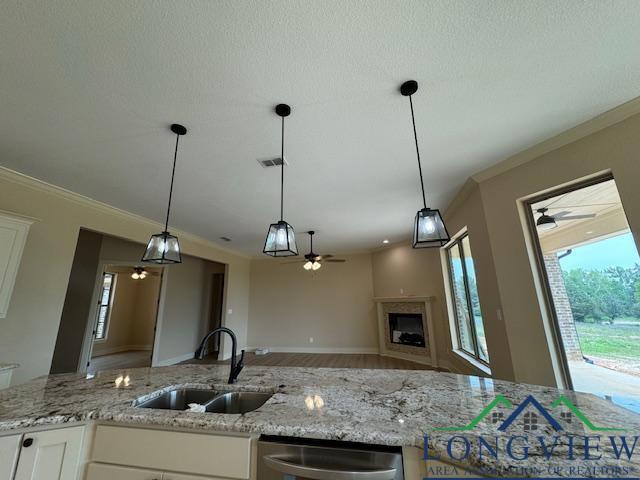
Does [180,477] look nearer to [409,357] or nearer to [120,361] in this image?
[409,357]

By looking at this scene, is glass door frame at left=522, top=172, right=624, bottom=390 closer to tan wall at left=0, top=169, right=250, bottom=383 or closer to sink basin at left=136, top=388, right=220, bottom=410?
sink basin at left=136, top=388, right=220, bottom=410

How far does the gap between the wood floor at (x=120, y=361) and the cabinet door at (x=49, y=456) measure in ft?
18.4

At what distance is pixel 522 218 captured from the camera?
2.69 metres

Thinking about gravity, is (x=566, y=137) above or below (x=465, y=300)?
above

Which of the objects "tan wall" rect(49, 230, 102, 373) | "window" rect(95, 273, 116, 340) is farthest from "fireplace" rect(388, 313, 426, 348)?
"window" rect(95, 273, 116, 340)

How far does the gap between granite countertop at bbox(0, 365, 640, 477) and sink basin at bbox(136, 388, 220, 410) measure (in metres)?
0.04

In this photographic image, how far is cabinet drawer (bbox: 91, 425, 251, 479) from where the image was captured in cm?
111

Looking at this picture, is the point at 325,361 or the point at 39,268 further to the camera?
the point at 325,361

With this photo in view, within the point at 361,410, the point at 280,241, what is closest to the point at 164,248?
the point at 280,241

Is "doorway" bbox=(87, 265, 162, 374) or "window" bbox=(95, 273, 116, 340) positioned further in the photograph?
"window" bbox=(95, 273, 116, 340)

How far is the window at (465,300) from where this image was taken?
3812 millimetres

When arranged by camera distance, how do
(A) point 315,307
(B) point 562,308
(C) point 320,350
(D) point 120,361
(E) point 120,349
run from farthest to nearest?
(E) point 120,349 → (A) point 315,307 → (C) point 320,350 → (D) point 120,361 → (B) point 562,308

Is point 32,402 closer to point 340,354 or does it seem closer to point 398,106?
point 398,106

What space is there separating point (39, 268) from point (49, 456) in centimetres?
275
